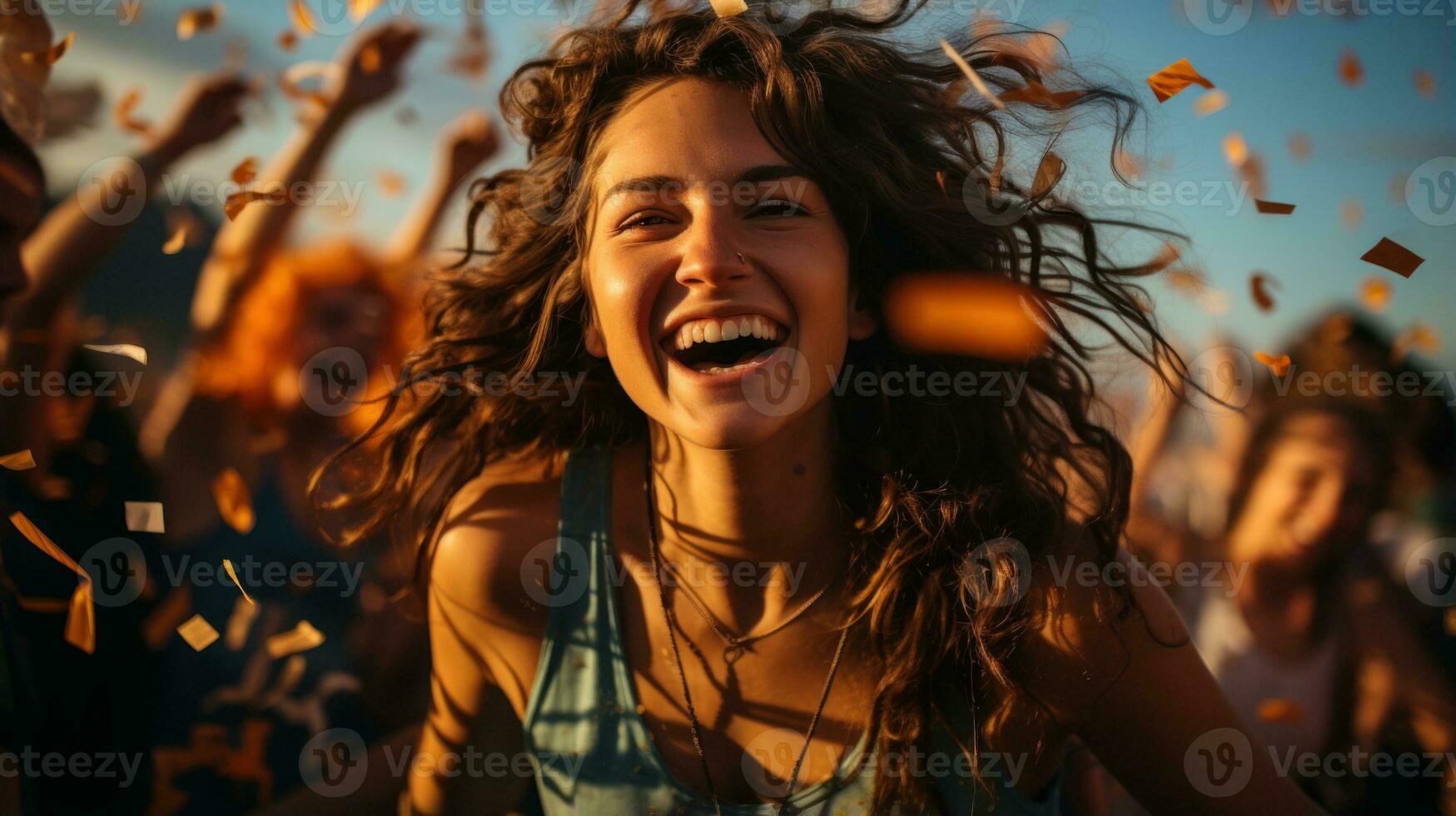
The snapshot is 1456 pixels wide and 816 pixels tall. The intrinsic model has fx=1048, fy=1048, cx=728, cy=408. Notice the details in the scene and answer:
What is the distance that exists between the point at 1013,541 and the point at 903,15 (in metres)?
1.04

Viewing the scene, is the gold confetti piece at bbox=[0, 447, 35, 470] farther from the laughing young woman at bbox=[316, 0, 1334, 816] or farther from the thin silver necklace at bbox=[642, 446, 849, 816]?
the thin silver necklace at bbox=[642, 446, 849, 816]

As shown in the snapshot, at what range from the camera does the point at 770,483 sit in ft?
6.58

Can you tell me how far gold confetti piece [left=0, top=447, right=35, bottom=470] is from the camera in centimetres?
229

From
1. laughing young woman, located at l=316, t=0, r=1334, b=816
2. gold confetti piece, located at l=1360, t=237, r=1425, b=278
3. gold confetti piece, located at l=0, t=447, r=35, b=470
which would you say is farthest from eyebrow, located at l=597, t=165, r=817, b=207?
gold confetti piece, located at l=0, t=447, r=35, b=470

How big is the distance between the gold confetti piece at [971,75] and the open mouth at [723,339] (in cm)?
64

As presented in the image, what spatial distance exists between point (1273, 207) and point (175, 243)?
10.0 feet

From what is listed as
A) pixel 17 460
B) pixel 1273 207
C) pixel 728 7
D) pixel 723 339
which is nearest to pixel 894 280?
pixel 723 339

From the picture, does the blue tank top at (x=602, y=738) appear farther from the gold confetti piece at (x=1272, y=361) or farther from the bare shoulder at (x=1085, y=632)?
the gold confetti piece at (x=1272, y=361)

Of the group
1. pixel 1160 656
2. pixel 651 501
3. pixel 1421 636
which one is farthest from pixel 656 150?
pixel 1421 636

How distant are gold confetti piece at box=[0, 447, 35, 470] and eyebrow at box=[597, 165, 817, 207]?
154 cm

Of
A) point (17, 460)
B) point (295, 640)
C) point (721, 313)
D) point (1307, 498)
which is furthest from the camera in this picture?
point (1307, 498)

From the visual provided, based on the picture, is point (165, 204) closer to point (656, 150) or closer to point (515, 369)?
point (515, 369)

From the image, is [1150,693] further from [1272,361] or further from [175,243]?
[175,243]

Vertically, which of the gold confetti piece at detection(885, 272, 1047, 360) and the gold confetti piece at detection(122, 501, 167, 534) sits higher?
the gold confetti piece at detection(885, 272, 1047, 360)
